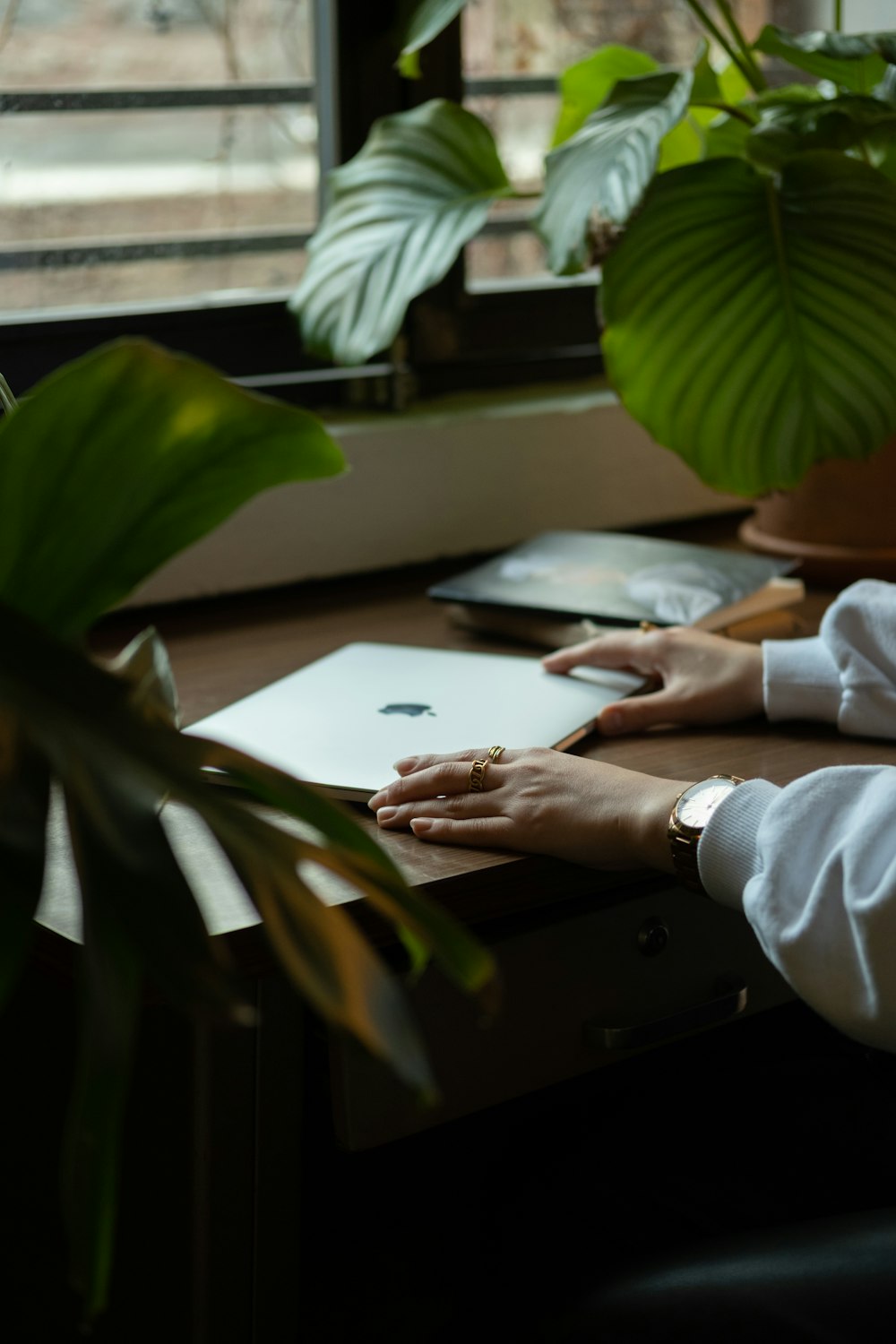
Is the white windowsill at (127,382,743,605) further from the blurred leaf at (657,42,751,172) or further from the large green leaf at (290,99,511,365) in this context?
the blurred leaf at (657,42,751,172)

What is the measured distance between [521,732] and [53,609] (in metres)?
0.47

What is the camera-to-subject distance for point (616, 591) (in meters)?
1.19

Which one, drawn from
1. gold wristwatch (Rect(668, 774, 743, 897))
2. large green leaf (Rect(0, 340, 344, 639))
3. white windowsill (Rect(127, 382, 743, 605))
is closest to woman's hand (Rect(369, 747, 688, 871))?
gold wristwatch (Rect(668, 774, 743, 897))

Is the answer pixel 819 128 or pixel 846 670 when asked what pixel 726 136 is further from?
pixel 846 670

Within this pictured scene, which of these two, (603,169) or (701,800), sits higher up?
(603,169)

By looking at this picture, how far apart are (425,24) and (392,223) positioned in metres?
0.17

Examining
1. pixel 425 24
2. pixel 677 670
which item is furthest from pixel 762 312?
pixel 425 24

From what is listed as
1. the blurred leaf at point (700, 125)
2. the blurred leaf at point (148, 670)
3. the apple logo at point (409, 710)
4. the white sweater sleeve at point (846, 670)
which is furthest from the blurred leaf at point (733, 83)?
the blurred leaf at point (148, 670)

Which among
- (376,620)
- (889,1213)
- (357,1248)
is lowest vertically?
(357,1248)

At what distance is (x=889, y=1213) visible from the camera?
712 mm

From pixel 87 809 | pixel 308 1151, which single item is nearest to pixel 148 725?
pixel 87 809

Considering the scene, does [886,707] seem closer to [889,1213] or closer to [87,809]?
[889,1213]

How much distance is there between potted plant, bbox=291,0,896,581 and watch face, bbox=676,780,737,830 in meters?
0.40

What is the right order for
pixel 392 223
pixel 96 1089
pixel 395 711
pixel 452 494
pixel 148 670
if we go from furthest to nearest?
pixel 452 494, pixel 392 223, pixel 395 711, pixel 148 670, pixel 96 1089
